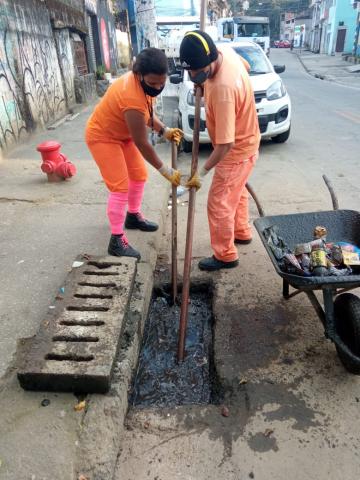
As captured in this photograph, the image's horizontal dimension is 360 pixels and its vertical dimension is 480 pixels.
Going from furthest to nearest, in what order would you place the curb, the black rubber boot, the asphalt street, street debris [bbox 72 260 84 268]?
1. the black rubber boot
2. street debris [bbox 72 260 84 268]
3. the asphalt street
4. the curb

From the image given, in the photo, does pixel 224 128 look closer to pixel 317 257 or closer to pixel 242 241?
pixel 317 257

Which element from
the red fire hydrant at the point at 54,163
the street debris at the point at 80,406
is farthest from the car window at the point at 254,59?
the street debris at the point at 80,406

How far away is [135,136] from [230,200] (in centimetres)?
94

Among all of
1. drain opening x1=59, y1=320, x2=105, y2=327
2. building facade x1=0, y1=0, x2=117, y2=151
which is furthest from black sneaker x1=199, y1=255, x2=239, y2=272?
building facade x1=0, y1=0, x2=117, y2=151

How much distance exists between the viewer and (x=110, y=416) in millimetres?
1915

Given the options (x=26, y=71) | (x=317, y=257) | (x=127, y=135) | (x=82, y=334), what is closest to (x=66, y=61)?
(x=26, y=71)

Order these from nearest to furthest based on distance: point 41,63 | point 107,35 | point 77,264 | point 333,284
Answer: point 333,284
point 77,264
point 41,63
point 107,35

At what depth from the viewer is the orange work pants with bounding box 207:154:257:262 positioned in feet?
9.93

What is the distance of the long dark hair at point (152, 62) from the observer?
243 centimetres

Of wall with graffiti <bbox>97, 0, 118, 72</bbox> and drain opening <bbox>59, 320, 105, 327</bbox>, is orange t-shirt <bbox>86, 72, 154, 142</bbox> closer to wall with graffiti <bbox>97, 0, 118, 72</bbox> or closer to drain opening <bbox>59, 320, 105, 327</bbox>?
drain opening <bbox>59, 320, 105, 327</bbox>

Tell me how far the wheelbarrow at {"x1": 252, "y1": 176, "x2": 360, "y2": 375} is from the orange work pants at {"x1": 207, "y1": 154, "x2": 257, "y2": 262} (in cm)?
42

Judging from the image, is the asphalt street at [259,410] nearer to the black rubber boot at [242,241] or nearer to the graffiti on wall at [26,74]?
the black rubber boot at [242,241]

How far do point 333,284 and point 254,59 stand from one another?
21.3ft

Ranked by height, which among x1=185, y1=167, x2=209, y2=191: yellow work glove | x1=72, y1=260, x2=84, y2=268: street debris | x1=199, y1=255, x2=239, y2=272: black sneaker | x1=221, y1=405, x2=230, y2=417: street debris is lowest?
x1=221, y1=405, x2=230, y2=417: street debris
